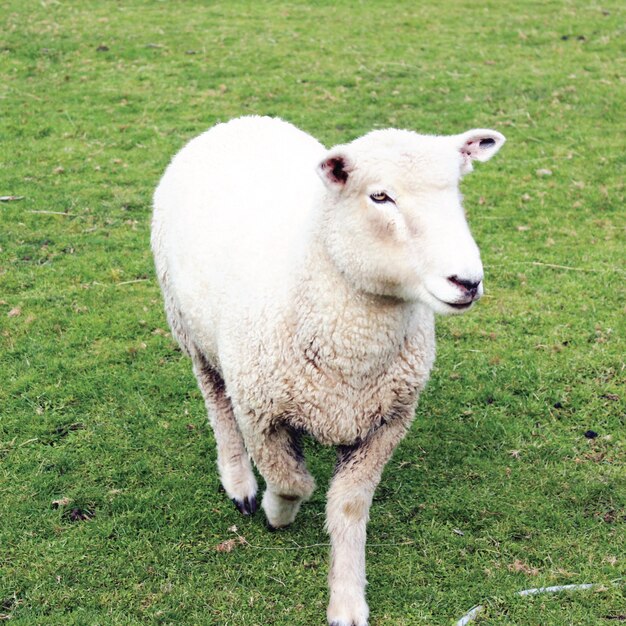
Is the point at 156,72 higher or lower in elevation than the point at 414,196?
lower

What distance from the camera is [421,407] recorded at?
597 cm

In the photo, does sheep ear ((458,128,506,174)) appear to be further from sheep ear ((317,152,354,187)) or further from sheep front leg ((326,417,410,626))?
sheep front leg ((326,417,410,626))

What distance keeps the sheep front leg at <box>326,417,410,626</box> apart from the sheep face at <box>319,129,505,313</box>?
0.86 m

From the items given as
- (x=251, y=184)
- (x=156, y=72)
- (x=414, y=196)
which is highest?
(x=414, y=196)

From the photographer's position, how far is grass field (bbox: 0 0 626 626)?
457cm

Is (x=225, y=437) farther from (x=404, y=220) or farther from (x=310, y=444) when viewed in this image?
(x=404, y=220)

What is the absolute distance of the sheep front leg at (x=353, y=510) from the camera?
14.2ft

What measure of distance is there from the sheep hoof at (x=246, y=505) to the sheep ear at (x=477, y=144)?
2.26 metres

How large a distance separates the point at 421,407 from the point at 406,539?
1.27m

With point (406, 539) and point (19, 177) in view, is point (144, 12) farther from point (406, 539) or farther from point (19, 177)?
point (406, 539)

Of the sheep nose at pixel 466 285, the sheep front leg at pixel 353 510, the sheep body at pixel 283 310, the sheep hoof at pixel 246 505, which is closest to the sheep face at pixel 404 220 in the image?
the sheep nose at pixel 466 285

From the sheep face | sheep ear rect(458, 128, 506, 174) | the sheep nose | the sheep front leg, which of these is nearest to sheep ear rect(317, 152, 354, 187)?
the sheep face

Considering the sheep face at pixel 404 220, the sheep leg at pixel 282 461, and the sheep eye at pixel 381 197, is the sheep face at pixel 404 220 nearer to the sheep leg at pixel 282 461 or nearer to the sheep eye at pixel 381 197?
the sheep eye at pixel 381 197

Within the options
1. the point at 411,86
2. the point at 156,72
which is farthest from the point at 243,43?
the point at 411,86
